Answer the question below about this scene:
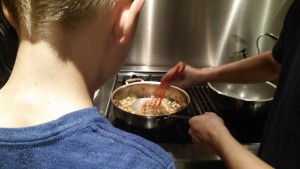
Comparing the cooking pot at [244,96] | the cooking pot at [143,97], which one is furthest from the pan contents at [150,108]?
the cooking pot at [244,96]

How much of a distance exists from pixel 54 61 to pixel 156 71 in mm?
1024

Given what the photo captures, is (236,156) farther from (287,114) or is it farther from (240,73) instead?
(240,73)

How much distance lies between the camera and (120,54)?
1.52 ft

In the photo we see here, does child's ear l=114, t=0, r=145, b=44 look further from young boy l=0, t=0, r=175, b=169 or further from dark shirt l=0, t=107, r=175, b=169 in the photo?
A: dark shirt l=0, t=107, r=175, b=169

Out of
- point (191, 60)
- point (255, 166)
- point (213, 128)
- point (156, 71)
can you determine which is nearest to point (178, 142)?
point (213, 128)

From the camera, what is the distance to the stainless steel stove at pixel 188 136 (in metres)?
0.88

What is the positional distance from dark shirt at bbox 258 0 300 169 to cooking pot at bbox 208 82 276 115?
0.43 ft

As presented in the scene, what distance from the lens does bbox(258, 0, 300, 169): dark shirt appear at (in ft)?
2.21

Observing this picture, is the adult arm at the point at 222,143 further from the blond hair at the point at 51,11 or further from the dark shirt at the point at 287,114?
the blond hair at the point at 51,11

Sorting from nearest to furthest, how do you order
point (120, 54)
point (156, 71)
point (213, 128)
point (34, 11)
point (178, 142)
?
point (34, 11)
point (120, 54)
point (213, 128)
point (178, 142)
point (156, 71)

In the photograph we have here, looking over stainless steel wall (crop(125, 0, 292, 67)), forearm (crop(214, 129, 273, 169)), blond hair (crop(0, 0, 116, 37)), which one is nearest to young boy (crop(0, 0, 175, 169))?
blond hair (crop(0, 0, 116, 37))

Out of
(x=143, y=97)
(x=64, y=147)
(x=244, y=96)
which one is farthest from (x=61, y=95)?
(x=244, y=96)

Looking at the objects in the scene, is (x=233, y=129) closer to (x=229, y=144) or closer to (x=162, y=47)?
(x=229, y=144)

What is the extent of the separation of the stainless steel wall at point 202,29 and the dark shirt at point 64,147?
3.51 ft
